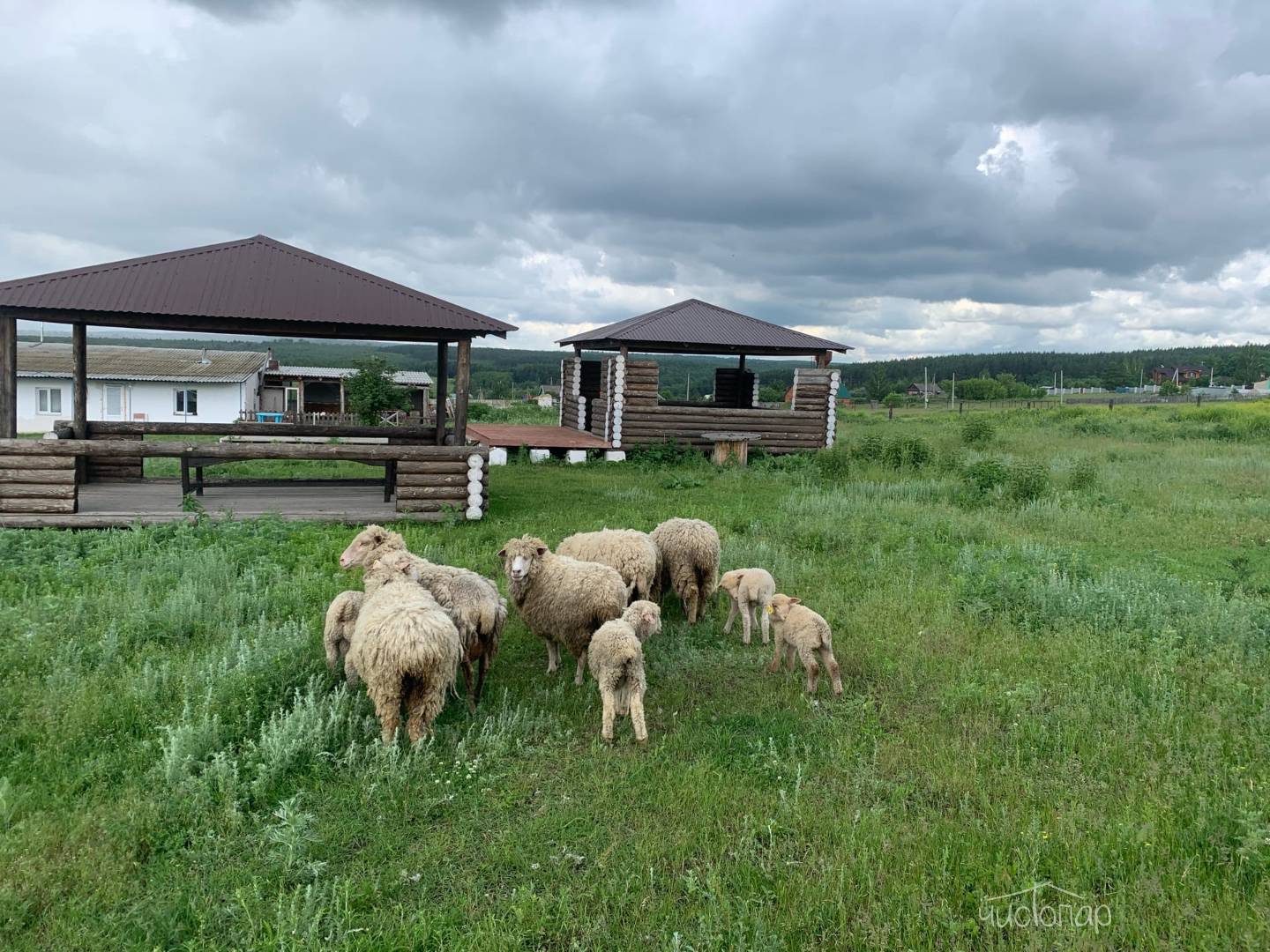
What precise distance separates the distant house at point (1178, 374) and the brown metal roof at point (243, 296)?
134198 mm

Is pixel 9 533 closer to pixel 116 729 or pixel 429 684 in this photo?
pixel 116 729

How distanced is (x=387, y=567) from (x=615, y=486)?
9849 mm

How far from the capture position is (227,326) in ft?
36.7

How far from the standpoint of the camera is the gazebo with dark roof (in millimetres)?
10594

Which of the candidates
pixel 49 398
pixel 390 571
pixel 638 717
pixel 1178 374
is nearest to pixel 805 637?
pixel 638 717

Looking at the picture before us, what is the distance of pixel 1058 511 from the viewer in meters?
12.0

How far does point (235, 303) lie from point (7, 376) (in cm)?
322

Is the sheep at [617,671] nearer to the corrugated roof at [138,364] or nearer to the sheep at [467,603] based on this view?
the sheep at [467,603]

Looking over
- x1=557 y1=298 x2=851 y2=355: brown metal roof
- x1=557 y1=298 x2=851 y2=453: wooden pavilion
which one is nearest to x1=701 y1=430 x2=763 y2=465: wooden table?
x1=557 y1=298 x2=851 y2=453: wooden pavilion

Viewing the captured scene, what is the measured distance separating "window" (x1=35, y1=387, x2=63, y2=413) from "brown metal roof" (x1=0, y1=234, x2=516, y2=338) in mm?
29804

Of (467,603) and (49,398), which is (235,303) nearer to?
(467,603)

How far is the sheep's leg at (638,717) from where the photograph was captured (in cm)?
471

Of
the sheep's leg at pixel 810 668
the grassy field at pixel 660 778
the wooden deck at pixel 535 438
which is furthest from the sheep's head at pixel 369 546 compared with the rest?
the wooden deck at pixel 535 438

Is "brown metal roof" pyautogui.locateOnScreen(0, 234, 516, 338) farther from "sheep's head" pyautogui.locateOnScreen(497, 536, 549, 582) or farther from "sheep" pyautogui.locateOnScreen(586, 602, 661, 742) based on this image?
"sheep" pyautogui.locateOnScreen(586, 602, 661, 742)
